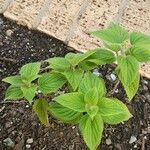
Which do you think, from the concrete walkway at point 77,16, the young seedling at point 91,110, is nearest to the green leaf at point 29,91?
the young seedling at point 91,110

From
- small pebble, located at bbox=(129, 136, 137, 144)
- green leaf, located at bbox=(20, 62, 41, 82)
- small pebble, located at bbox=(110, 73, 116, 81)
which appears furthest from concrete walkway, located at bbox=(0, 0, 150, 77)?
green leaf, located at bbox=(20, 62, 41, 82)

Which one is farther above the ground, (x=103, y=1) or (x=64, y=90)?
(x=103, y=1)

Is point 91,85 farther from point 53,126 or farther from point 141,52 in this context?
point 53,126

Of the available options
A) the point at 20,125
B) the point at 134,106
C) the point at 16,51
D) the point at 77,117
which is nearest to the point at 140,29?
the point at 134,106

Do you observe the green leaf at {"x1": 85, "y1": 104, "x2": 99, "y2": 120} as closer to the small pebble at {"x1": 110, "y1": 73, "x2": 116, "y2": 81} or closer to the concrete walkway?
the small pebble at {"x1": 110, "y1": 73, "x2": 116, "y2": 81}

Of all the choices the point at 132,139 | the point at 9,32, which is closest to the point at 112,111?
the point at 132,139

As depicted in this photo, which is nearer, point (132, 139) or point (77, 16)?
point (132, 139)

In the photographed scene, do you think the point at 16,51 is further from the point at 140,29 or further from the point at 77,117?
the point at 77,117
